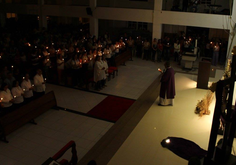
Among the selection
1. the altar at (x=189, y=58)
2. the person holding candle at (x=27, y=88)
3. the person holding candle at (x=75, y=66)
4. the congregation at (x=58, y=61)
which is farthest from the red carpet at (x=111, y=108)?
the altar at (x=189, y=58)

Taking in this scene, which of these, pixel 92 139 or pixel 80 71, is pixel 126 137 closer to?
pixel 92 139

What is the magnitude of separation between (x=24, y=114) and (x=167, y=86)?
17.0 ft

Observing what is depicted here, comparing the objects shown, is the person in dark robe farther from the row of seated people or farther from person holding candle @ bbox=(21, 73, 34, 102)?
person holding candle @ bbox=(21, 73, 34, 102)

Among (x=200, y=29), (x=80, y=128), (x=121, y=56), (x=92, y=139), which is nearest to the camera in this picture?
(x=92, y=139)

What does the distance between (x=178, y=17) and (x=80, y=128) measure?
1081cm

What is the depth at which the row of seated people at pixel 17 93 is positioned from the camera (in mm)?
8797

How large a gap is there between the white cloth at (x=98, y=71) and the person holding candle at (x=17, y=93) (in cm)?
369

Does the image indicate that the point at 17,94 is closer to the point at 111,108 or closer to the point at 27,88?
the point at 27,88

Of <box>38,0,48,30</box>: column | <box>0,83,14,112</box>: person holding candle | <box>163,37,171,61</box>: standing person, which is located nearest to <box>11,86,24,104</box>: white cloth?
<box>0,83,14,112</box>: person holding candle

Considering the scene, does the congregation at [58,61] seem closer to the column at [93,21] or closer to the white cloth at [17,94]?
the white cloth at [17,94]

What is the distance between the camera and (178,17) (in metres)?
16.9

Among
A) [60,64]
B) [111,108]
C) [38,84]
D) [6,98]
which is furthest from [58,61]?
[6,98]

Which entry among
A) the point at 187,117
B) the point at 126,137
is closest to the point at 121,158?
the point at 126,137

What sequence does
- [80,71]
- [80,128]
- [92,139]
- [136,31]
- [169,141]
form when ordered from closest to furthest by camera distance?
[169,141]
[92,139]
[80,128]
[80,71]
[136,31]
